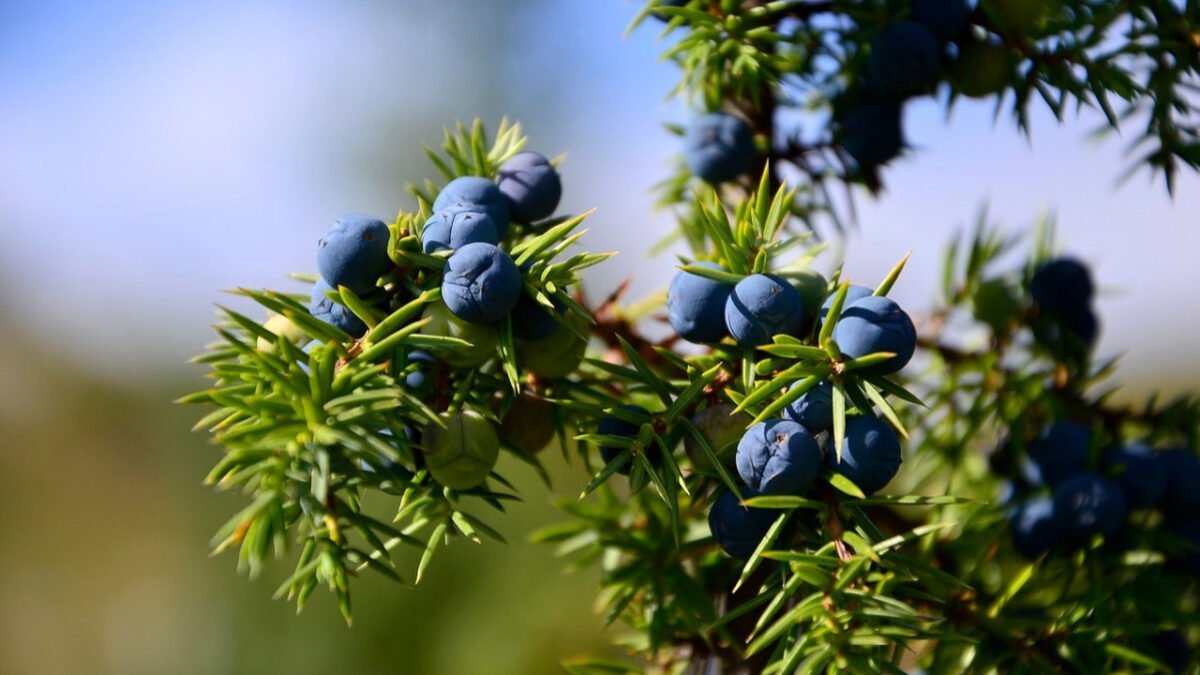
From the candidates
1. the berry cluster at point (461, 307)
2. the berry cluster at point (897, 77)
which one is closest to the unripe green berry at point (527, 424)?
the berry cluster at point (461, 307)

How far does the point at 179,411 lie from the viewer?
298 cm

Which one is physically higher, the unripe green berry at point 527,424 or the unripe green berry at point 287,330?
the unripe green berry at point 287,330

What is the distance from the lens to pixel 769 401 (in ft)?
1.22

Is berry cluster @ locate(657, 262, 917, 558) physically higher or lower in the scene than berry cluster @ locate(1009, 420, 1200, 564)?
higher

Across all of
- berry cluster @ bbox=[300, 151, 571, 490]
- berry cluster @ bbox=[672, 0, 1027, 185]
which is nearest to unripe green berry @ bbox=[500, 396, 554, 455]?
berry cluster @ bbox=[300, 151, 571, 490]

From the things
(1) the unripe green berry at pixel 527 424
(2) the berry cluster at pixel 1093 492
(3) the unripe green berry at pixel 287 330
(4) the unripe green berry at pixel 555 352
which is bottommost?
(2) the berry cluster at pixel 1093 492

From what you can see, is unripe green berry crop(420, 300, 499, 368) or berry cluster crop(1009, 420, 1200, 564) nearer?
unripe green berry crop(420, 300, 499, 368)

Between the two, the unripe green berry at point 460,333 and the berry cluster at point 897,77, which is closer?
the unripe green berry at point 460,333

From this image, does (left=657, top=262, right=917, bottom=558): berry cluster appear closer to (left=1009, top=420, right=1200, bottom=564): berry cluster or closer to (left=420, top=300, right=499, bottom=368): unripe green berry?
(left=420, top=300, right=499, bottom=368): unripe green berry

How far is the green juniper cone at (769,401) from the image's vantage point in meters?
0.35

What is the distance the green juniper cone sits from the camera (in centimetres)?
35

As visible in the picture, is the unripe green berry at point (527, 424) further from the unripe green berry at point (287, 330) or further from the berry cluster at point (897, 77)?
the berry cluster at point (897, 77)

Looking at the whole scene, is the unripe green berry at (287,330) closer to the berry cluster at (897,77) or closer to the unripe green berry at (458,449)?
the unripe green berry at (458,449)

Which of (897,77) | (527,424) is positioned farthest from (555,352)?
(897,77)
